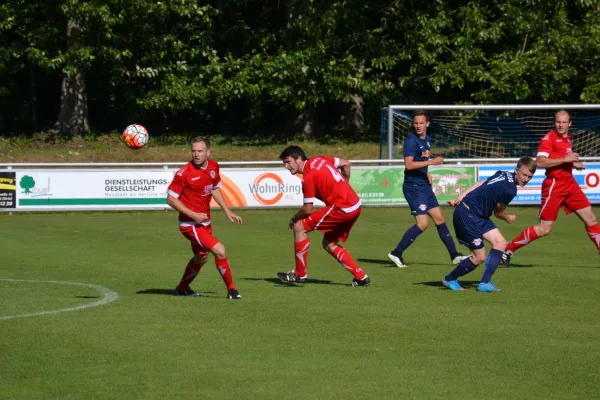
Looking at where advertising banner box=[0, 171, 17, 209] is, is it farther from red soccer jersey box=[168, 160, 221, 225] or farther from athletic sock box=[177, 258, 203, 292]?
red soccer jersey box=[168, 160, 221, 225]

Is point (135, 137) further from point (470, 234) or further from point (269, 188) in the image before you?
point (470, 234)

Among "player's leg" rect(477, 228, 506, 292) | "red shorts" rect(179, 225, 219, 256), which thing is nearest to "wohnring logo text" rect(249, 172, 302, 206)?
"player's leg" rect(477, 228, 506, 292)

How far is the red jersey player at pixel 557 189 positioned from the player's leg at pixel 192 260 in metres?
4.57

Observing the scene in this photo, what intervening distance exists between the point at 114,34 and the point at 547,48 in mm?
15317

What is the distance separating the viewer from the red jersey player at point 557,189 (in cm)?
1385

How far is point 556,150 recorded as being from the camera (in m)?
13.9

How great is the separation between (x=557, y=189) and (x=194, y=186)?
5.52 meters

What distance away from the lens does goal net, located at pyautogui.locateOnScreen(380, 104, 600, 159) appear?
1222 inches

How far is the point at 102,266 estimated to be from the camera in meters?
14.6

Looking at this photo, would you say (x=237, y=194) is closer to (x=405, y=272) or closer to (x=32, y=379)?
(x=405, y=272)

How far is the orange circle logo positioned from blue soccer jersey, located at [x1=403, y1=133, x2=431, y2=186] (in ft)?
34.2

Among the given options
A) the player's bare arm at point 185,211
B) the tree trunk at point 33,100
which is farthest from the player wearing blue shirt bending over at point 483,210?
the tree trunk at point 33,100

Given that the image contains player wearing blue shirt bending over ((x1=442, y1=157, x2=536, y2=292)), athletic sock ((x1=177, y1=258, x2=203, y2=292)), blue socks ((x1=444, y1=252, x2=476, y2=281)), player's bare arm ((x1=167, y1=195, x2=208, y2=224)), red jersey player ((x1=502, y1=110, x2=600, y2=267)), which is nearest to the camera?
player's bare arm ((x1=167, y1=195, x2=208, y2=224))

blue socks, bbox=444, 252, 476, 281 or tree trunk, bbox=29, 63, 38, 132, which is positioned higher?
tree trunk, bbox=29, 63, 38, 132
